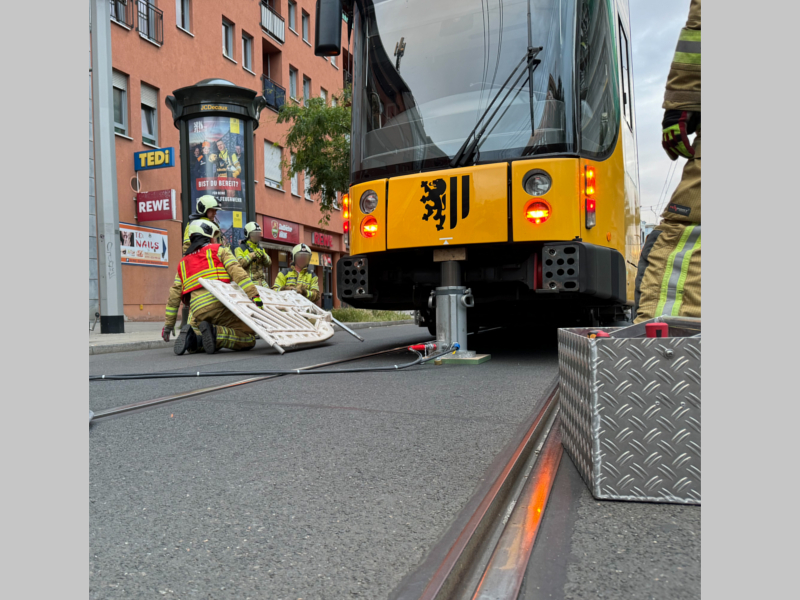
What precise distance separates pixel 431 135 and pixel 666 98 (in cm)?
299

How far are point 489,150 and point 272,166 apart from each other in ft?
65.4

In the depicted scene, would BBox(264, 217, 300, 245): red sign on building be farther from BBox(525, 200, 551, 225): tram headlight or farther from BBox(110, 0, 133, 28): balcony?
BBox(525, 200, 551, 225): tram headlight

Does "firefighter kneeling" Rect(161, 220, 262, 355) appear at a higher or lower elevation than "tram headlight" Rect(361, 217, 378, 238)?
lower

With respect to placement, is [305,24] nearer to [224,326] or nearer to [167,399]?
[224,326]

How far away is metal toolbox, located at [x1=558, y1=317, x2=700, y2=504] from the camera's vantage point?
6.26 ft

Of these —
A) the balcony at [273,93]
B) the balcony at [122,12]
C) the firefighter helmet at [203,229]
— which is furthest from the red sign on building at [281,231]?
the firefighter helmet at [203,229]

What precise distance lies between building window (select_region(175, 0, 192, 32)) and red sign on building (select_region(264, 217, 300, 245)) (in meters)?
6.64

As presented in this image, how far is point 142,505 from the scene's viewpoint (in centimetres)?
194

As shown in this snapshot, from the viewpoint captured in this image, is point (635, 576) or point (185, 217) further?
point (185, 217)

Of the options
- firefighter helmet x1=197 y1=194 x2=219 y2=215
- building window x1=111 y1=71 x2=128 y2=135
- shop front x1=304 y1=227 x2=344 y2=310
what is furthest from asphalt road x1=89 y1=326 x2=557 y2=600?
shop front x1=304 y1=227 x2=344 y2=310

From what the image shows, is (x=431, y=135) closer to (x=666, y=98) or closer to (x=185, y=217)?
(x=666, y=98)

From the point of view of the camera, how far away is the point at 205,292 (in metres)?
7.75

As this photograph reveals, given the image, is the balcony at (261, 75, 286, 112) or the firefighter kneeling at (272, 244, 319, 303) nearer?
the firefighter kneeling at (272, 244, 319, 303)

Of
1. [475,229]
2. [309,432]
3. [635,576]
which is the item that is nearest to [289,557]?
[635,576]
